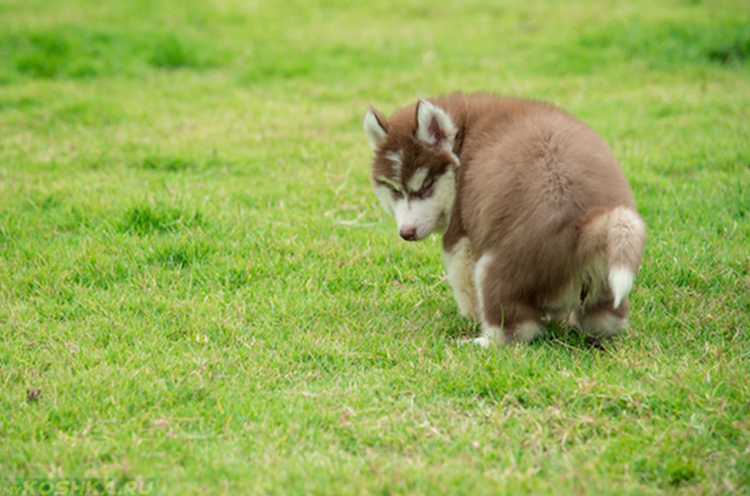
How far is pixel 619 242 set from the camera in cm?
327

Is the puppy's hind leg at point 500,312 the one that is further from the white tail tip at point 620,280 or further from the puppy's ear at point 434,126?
the puppy's ear at point 434,126

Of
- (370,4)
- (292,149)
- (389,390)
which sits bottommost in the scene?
(389,390)

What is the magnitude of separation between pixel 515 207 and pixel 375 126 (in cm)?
124

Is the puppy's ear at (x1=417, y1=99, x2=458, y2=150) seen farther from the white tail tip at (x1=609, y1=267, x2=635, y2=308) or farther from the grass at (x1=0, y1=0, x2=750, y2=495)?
the white tail tip at (x1=609, y1=267, x2=635, y2=308)

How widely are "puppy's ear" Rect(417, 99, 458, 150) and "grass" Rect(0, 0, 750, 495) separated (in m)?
1.13

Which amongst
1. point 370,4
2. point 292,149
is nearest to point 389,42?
point 370,4

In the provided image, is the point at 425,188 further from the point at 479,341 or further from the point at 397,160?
the point at 479,341

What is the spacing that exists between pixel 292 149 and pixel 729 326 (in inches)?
188

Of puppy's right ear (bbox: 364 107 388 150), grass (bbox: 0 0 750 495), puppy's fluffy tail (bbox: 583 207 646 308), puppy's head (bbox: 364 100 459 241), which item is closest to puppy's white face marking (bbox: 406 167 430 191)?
puppy's head (bbox: 364 100 459 241)

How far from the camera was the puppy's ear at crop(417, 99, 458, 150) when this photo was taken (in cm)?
418

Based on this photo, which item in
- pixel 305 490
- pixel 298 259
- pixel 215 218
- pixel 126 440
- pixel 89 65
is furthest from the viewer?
pixel 89 65

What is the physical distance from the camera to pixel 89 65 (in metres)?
10.1

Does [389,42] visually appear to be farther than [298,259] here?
Yes

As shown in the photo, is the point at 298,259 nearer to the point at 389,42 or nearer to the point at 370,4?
the point at 389,42
